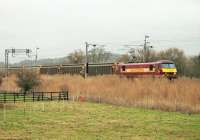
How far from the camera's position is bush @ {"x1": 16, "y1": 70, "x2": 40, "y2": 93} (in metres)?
56.4

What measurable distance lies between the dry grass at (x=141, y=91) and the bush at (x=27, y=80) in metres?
2.28

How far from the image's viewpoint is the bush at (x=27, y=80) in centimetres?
5638

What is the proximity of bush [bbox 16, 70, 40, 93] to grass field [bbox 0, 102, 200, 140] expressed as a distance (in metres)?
25.5

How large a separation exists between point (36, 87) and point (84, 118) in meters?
32.2

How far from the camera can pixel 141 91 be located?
136 feet

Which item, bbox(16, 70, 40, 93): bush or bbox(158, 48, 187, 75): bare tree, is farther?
bbox(158, 48, 187, 75): bare tree

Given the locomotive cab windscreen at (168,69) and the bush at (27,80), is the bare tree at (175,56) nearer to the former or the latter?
the locomotive cab windscreen at (168,69)

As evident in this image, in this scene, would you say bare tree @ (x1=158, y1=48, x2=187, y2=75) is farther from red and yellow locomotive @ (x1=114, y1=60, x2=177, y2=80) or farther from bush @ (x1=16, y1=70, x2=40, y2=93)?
bush @ (x1=16, y1=70, x2=40, y2=93)

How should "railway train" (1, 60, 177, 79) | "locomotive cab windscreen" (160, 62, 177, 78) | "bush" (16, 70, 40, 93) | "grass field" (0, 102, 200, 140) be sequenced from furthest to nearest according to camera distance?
"bush" (16, 70, 40, 93)
"railway train" (1, 60, 177, 79)
"locomotive cab windscreen" (160, 62, 177, 78)
"grass field" (0, 102, 200, 140)

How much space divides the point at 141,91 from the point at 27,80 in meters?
20.3

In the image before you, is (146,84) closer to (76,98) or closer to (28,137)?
(76,98)

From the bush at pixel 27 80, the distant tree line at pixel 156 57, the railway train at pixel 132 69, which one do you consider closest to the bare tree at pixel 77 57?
the distant tree line at pixel 156 57

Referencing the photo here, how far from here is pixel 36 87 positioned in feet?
194

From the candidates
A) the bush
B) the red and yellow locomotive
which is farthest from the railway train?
the bush
